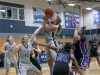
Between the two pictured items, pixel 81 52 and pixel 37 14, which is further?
pixel 37 14

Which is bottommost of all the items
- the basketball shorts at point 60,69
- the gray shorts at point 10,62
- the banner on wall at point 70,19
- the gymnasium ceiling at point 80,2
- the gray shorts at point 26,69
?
the gray shorts at point 10,62

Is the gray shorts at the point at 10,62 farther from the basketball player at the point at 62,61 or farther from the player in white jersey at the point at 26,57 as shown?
the basketball player at the point at 62,61

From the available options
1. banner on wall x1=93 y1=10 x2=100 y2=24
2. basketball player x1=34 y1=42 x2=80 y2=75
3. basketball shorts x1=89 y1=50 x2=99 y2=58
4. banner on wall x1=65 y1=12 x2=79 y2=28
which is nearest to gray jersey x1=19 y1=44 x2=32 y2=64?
basketball player x1=34 y1=42 x2=80 y2=75

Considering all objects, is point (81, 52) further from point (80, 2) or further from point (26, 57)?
point (80, 2)

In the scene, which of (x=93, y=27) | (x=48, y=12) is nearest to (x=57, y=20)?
(x=48, y=12)

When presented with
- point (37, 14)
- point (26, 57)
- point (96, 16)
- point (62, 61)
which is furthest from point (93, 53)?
point (96, 16)

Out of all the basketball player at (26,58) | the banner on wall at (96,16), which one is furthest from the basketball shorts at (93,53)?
the banner on wall at (96,16)

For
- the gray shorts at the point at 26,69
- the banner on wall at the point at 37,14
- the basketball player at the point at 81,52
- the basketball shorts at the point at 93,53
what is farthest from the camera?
the banner on wall at the point at 37,14

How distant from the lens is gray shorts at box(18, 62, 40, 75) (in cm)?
576

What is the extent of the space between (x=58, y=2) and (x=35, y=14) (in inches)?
140

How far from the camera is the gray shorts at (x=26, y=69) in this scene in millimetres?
5758

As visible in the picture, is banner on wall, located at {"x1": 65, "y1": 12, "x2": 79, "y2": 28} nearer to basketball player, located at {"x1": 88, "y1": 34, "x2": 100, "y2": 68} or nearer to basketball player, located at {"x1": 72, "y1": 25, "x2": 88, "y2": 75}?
basketball player, located at {"x1": 88, "y1": 34, "x2": 100, "y2": 68}

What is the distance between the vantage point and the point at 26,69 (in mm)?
5875

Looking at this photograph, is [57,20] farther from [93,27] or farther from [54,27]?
[93,27]
